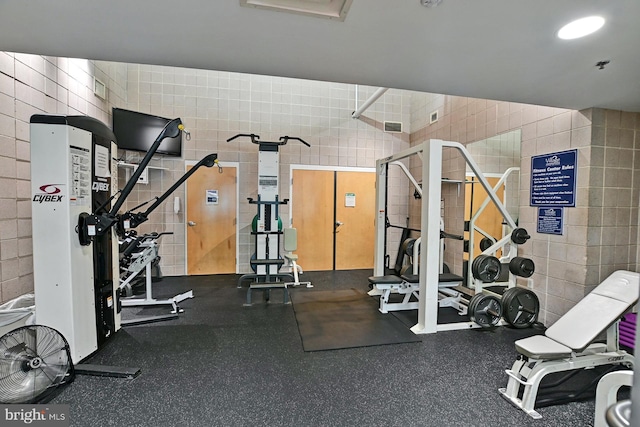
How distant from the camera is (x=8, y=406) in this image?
1740 millimetres

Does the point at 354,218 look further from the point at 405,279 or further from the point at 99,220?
the point at 99,220

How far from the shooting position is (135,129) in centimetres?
460

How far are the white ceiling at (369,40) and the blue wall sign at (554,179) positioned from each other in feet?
2.37

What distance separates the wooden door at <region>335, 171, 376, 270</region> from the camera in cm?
581

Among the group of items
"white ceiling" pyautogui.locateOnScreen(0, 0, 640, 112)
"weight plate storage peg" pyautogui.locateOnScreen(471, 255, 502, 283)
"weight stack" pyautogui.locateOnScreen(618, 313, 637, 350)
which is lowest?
"weight stack" pyautogui.locateOnScreen(618, 313, 637, 350)

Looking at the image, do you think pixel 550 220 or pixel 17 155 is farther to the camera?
pixel 550 220

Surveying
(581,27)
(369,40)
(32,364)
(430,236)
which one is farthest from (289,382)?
(581,27)

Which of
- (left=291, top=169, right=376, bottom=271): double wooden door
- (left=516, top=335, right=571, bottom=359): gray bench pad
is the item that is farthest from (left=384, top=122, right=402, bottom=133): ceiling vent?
(left=516, top=335, right=571, bottom=359): gray bench pad

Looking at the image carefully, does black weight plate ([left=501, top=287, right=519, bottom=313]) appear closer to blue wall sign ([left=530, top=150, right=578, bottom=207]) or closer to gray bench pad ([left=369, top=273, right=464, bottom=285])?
gray bench pad ([left=369, top=273, right=464, bottom=285])

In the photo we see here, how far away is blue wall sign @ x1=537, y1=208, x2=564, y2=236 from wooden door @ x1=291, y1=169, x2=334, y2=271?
11.0 ft

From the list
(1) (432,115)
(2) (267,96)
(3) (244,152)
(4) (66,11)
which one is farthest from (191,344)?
(1) (432,115)

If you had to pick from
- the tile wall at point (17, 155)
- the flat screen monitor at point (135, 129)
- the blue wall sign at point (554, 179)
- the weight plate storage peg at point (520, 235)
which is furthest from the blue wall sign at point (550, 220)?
the flat screen monitor at point (135, 129)

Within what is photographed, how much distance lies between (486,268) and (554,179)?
1197 mm

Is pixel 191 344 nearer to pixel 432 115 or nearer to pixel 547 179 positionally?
pixel 547 179
